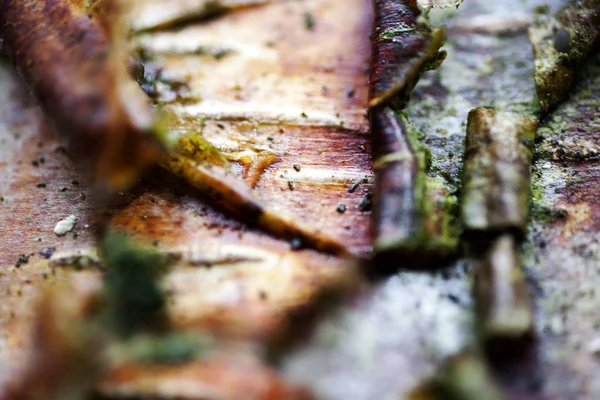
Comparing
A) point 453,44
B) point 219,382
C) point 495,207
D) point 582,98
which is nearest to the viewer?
point 219,382

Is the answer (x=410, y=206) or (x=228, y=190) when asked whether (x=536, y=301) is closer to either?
(x=410, y=206)

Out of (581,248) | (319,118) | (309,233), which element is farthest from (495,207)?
(319,118)

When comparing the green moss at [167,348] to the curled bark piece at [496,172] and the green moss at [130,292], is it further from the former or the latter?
the curled bark piece at [496,172]

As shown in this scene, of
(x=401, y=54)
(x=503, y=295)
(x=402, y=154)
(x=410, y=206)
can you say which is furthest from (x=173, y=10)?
(x=503, y=295)

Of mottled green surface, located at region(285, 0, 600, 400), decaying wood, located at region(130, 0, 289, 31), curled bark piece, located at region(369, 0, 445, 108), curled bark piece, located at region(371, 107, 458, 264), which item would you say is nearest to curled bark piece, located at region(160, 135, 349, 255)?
curled bark piece, located at region(371, 107, 458, 264)

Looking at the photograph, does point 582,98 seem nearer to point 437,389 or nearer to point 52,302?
point 437,389

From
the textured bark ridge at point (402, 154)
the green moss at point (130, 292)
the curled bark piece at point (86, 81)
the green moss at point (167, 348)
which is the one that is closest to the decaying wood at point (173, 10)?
the curled bark piece at point (86, 81)

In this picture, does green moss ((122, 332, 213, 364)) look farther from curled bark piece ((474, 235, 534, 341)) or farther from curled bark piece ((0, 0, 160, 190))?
curled bark piece ((474, 235, 534, 341))

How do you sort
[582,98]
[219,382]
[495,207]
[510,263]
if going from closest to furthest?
[219,382]
[510,263]
[495,207]
[582,98]
